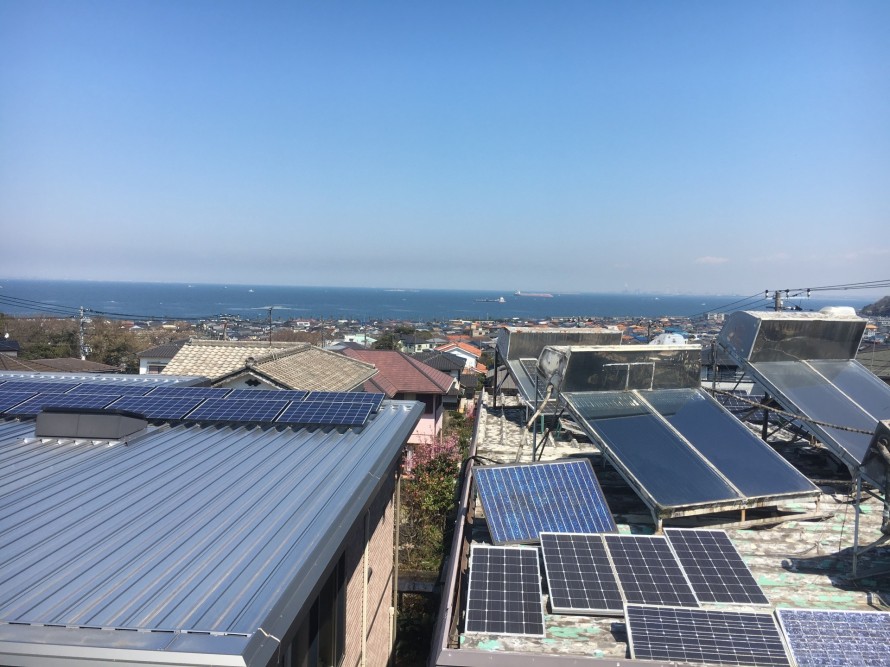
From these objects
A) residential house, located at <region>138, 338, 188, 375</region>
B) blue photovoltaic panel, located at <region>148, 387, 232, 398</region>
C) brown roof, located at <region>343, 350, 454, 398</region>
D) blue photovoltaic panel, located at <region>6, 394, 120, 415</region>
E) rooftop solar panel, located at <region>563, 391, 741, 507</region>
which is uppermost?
blue photovoltaic panel, located at <region>148, 387, 232, 398</region>

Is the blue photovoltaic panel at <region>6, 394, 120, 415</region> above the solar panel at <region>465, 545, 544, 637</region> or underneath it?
above

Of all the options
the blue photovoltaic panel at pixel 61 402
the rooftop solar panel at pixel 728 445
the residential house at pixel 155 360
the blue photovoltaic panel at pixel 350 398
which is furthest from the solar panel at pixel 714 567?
the residential house at pixel 155 360

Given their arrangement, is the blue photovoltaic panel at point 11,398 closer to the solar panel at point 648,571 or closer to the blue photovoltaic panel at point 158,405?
the blue photovoltaic panel at point 158,405

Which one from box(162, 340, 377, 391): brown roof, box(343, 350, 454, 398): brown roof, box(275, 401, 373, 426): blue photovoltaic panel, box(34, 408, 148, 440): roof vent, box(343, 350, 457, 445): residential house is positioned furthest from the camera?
box(343, 350, 454, 398): brown roof

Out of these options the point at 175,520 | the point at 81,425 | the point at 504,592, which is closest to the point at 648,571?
the point at 504,592

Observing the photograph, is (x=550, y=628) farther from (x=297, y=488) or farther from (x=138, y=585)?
(x=138, y=585)

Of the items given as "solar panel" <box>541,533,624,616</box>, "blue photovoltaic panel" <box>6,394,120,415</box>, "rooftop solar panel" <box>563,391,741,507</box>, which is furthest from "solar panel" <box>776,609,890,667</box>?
"blue photovoltaic panel" <box>6,394,120,415</box>

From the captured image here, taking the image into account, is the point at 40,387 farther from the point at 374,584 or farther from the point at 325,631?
the point at 325,631

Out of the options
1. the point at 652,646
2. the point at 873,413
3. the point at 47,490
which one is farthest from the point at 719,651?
the point at 873,413

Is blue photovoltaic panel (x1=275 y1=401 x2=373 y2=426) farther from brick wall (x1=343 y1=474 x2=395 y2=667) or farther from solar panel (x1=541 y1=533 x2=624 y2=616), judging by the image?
solar panel (x1=541 y1=533 x2=624 y2=616)
